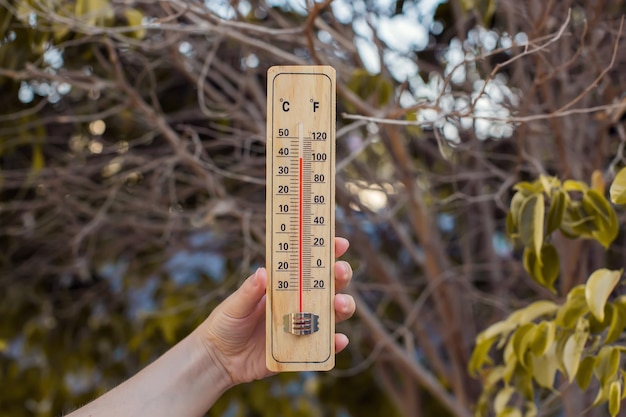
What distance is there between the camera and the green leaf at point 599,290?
39.9 inches

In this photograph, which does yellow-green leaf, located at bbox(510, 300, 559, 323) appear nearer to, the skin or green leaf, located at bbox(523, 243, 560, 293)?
green leaf, located at bbox(523, 243, 560, 293)

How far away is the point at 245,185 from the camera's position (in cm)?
222

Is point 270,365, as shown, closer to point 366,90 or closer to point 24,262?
point 366,90

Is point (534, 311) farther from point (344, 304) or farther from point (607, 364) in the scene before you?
point (344, 304)

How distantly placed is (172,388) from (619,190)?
0.70 metres

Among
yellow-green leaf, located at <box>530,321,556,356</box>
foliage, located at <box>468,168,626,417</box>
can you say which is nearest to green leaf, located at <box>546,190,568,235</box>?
foliage, located at <box>468,168,626,417</box>

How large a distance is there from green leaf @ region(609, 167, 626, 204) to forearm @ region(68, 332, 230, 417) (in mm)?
619

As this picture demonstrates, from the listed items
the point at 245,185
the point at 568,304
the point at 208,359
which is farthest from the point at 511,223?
the point at 245,185

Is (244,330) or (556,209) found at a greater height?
(556,209)

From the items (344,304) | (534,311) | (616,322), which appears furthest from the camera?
(534,311)

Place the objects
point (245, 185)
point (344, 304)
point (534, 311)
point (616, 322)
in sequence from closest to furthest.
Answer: point (344, 304) < point (616, 322) < point (534, 311) < point (245, 185)

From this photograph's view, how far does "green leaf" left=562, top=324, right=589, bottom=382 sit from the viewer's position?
1.07 metres

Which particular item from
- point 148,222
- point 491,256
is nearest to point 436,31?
point 491,256

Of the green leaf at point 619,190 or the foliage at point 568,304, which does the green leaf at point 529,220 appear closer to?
the foliage at point 568,304
